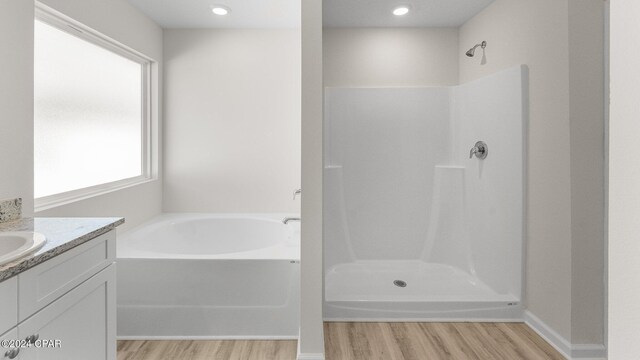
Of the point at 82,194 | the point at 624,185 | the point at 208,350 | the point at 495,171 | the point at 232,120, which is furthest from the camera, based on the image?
the point at 232,120

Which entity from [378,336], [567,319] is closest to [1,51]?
[378,336]

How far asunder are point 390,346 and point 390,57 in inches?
92.1

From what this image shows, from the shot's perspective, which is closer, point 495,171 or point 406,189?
point 495,171

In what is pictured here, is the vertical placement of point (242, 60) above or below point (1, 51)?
above

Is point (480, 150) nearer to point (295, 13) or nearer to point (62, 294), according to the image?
point (295, 13)

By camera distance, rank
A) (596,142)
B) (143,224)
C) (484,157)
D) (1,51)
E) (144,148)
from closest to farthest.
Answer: (1,51) → (596,142) → (484,157) → (143,224) → (144,148)

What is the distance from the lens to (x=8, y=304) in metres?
0.97

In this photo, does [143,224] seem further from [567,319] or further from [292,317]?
[567,319]

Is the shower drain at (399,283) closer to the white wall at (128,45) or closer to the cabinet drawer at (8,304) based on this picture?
the white wall at (128,45)

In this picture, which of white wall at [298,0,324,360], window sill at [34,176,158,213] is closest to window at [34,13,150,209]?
window sill at [34,176,158,213]

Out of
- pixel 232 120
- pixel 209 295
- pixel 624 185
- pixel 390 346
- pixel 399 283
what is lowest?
pixel 390 346

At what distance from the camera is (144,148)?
334 centimetres

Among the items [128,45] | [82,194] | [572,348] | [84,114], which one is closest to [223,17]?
[128,45]

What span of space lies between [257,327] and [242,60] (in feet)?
7.66
